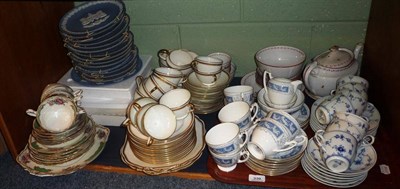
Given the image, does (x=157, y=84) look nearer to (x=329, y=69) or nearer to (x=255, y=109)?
(x=255, y=109)

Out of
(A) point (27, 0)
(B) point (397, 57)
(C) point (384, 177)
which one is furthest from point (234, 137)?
(A) point (27, 0)

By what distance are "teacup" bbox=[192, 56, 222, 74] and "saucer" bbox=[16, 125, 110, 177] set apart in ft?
1.38

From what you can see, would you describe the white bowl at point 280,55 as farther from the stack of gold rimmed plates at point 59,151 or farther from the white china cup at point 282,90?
the stack of gold rimmed plates at point 59,151

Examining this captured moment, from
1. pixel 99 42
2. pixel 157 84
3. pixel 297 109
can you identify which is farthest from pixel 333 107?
pixel 99 42

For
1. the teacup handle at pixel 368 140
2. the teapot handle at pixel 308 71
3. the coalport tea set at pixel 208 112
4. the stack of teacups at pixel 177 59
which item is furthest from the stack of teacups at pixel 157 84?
the teacup handle at pixel 368 140

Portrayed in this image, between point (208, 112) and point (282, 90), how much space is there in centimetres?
35

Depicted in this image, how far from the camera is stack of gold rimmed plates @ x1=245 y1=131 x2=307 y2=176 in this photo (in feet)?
3.43

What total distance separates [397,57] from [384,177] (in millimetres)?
367

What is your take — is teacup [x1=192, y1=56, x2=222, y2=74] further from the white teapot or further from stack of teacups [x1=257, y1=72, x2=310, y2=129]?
the white teapot

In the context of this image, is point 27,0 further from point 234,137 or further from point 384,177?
point 384,177

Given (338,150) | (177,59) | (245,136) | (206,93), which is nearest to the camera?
(338,150)

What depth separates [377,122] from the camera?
1.17 metres

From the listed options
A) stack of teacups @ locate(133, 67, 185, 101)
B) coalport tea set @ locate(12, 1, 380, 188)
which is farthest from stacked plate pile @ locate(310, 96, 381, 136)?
stack of teacups @ locate(133, 67, 185, 101)

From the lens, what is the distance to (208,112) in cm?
137
